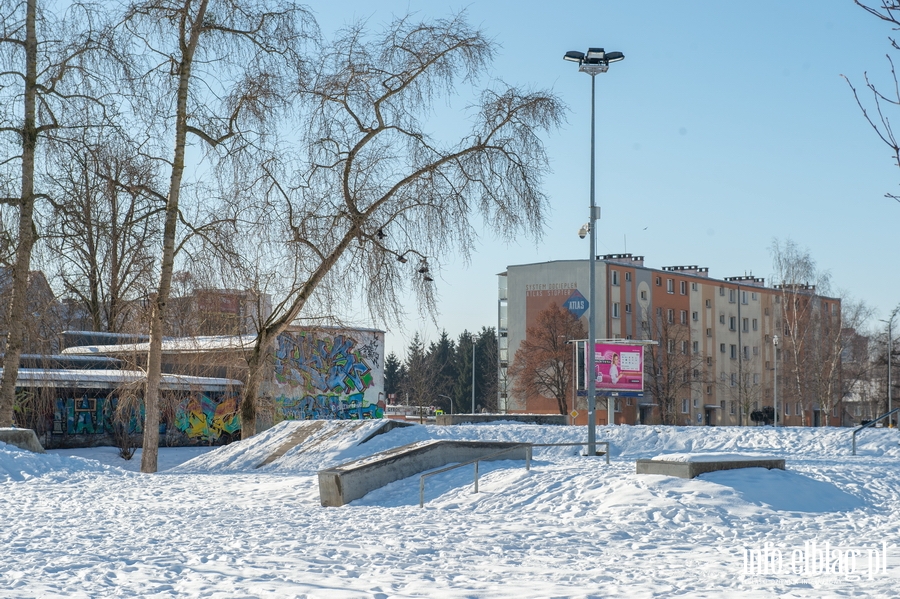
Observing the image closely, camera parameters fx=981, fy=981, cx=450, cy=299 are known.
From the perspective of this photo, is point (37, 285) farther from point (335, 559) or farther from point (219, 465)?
point (335, 559)

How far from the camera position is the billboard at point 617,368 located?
147ft

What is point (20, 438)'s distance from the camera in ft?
64.9

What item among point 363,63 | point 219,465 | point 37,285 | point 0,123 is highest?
point 363,63

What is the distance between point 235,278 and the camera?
822 inches

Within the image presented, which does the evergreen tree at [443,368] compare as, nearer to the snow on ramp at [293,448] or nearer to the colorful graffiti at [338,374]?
the colorful graffiti at [338,374]

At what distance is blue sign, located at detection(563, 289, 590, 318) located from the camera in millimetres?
80125

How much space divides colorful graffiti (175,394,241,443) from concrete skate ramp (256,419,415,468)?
33.9 ft

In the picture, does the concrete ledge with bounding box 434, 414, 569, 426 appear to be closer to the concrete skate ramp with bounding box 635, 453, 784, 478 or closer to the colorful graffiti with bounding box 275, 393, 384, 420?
the colorful graffiti with bounding box 275, 393, 384, 420

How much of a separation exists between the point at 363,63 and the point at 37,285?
356 inches

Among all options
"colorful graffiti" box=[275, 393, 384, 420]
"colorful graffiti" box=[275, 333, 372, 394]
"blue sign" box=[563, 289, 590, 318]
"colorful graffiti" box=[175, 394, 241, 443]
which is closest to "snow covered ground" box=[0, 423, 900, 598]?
"colorful graffiti" box=[175, 394, 241, 443]

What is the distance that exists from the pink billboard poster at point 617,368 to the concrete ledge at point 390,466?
26262mm

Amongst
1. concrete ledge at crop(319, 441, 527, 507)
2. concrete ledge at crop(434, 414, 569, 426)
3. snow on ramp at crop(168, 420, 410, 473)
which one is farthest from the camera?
concrete ledge at crop(434, 414, 569, 426)

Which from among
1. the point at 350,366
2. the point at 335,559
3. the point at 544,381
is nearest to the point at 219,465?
the point at 335,559

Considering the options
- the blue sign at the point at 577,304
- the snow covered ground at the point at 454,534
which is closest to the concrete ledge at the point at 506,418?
the snow covered ground at the point at 454,534
